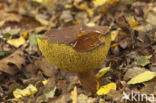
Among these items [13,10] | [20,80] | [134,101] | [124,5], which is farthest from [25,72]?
[13,10]

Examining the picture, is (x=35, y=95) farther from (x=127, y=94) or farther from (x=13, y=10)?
(x=13, y=10)

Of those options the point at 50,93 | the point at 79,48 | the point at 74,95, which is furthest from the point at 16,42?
the point at 79,48

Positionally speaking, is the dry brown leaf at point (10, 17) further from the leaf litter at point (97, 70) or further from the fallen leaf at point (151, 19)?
the fallen leaf at point (151, 19)

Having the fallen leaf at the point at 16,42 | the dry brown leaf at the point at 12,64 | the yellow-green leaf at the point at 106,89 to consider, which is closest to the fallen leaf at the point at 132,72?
the yellow-green leaf at the point at 106,89

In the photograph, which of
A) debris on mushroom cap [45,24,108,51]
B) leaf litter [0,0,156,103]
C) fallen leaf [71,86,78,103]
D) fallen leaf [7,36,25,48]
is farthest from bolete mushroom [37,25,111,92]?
fallen leaf [7,36,25,48]

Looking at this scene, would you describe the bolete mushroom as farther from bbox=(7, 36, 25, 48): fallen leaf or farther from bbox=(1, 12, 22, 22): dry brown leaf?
bbox=(1, 12, 22, 22): dry brown leaf

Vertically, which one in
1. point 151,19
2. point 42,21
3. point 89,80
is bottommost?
point 89,80

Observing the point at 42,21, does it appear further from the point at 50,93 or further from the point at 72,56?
the point at 72,56
